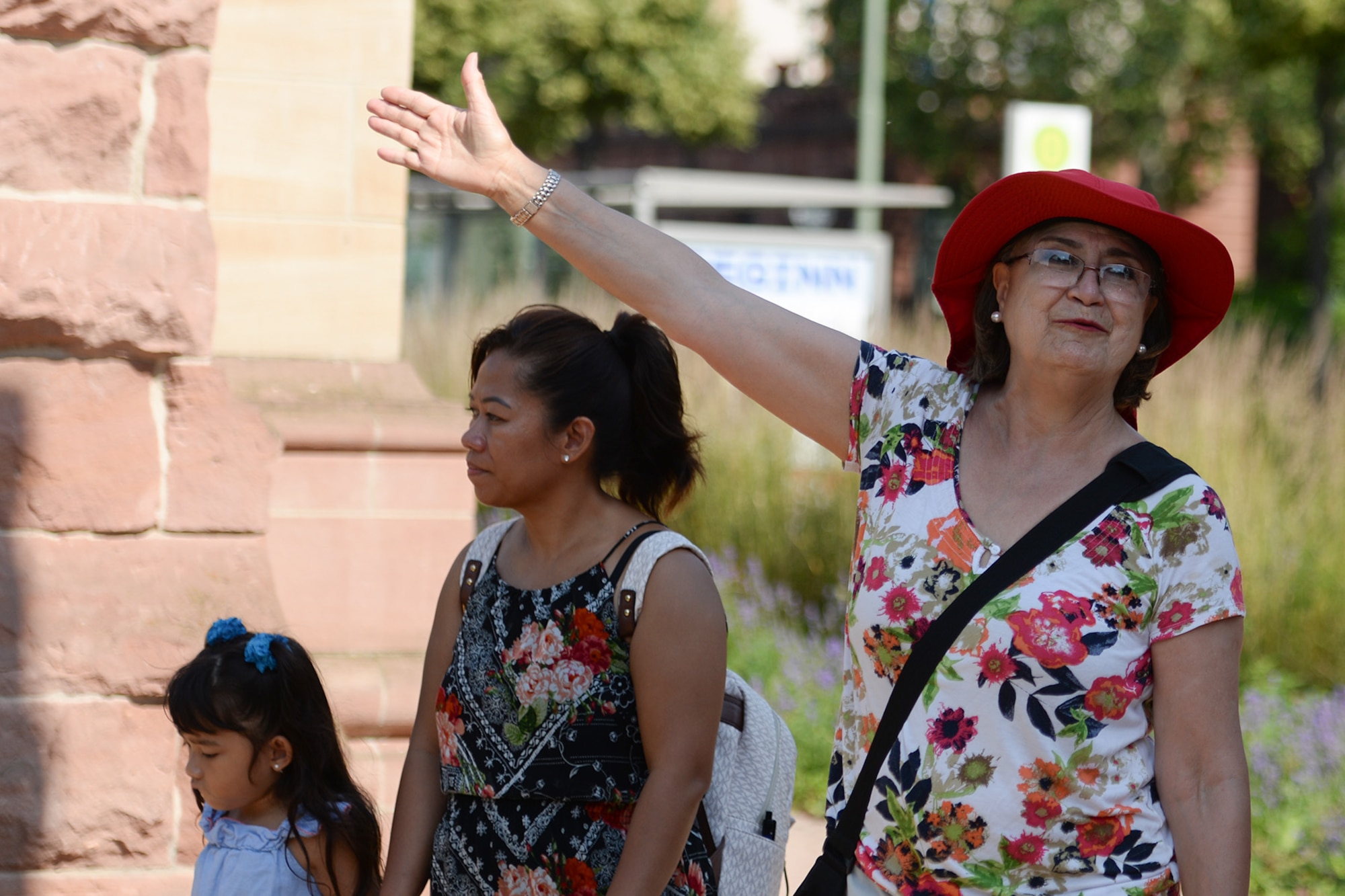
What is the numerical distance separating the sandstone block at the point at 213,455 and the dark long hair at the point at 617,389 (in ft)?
1.82

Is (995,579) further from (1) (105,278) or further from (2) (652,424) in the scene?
(1) (105,278)

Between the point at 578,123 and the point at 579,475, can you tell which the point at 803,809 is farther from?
the point at 578,123

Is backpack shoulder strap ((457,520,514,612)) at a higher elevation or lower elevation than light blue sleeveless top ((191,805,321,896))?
higher

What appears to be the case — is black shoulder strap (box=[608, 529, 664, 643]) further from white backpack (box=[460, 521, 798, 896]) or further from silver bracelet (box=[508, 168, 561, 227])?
silver bracelet (box=[508, 168, 561, 227])

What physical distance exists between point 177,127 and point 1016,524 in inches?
65.8

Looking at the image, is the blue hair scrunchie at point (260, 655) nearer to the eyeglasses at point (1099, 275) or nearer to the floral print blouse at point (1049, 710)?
the floral print blouse at point (1049, 710)

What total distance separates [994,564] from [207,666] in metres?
1.28

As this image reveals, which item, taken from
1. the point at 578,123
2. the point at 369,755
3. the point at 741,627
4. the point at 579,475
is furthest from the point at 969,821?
the point at 578,123

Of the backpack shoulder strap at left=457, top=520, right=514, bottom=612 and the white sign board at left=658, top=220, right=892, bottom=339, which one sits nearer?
the backpack shoulder strap at left=457, top=520, right=514, bottom=612

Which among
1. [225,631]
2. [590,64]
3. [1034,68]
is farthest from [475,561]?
[1034,68]

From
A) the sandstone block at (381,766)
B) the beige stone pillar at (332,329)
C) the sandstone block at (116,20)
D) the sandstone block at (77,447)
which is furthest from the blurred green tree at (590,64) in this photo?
the sandstone block at (77,447)

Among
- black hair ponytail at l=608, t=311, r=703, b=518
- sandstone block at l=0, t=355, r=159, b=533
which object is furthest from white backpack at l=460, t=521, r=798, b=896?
sandstone block at l=0, t=355, r=159, b=533

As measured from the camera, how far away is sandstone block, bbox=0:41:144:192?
2.66 m

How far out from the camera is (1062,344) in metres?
2.17
